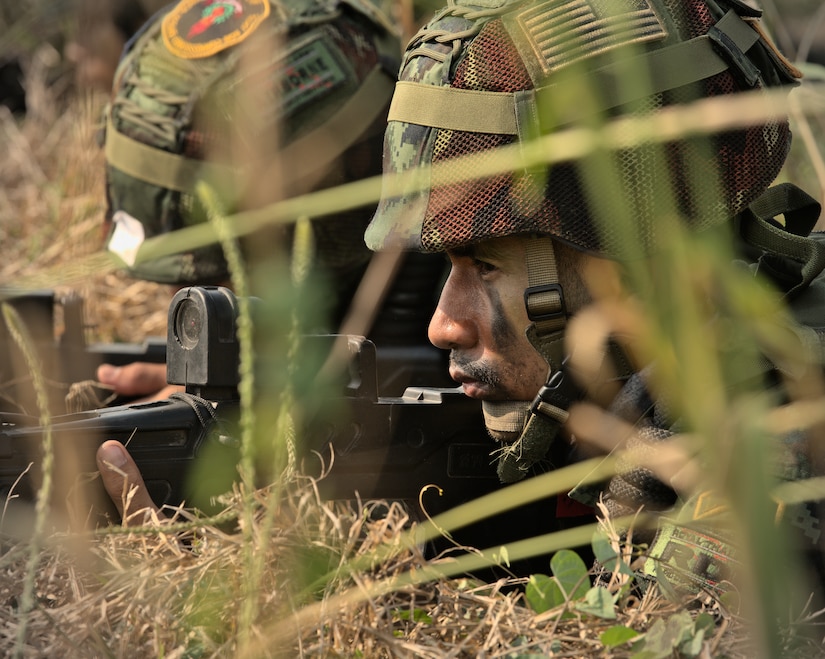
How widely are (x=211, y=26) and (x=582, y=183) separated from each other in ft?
5.40

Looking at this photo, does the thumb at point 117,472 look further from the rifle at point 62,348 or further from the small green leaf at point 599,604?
the rifle at point 62,348

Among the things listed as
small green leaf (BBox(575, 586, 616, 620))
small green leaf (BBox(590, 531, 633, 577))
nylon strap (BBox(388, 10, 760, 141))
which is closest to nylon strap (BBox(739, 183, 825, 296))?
nylon strap (BBox(388, 10, 760, 141))

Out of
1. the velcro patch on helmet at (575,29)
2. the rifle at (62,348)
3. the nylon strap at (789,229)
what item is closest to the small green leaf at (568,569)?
the nylon strap at (789,229)

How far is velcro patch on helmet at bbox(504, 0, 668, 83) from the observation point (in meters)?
1.86

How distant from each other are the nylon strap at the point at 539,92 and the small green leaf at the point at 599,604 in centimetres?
79

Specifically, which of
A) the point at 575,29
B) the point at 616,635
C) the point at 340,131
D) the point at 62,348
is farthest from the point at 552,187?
the point at 62,348

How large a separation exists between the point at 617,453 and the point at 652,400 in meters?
0.11

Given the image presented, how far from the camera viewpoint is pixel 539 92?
189 centimetres

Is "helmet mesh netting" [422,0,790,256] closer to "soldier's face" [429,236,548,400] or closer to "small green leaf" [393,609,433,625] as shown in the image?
"soldier's face" [429,236,548,400]

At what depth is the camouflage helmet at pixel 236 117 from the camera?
307cm

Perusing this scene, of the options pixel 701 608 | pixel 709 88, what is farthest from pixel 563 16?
pixel 701 608

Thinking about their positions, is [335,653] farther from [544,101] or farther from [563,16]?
[563,16]

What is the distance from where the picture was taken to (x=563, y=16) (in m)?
1.89

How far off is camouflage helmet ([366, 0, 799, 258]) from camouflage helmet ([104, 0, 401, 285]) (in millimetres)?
1116
